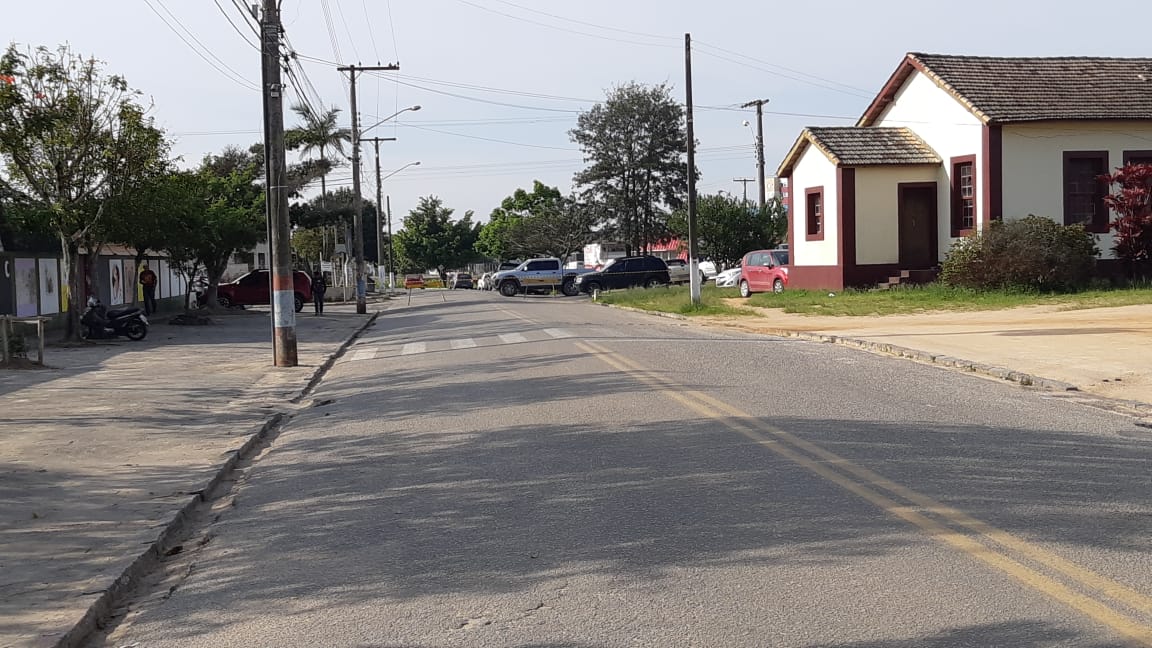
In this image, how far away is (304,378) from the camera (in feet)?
57.3

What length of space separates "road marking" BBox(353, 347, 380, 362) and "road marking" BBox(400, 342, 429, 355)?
1.84 feet

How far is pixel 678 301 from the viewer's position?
120 ft

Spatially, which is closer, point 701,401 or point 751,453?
point 751,453

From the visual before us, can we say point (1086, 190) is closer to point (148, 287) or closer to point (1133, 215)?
point (1133, 215)

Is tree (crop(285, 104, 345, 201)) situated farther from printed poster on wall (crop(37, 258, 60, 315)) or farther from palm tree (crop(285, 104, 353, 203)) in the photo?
printed poster on wall (crop(37, 258, 60, 315))

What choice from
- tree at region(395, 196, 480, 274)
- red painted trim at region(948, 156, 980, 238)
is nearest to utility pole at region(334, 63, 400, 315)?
red painted trim at region(948, 156, 980, 238)

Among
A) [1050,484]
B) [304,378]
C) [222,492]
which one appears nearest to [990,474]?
[1050,484]

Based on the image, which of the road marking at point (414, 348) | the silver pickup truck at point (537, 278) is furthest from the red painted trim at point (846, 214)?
the silver pickup truck at point (537, 278)

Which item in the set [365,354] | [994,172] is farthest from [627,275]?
[365,354]

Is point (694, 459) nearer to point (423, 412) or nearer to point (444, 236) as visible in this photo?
point (423, 412)

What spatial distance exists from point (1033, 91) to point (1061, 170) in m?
2.75

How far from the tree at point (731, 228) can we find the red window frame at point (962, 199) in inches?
719

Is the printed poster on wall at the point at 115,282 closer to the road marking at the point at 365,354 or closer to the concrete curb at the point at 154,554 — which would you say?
the road marking at the point at 365,354

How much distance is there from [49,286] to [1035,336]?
72.0 ft
